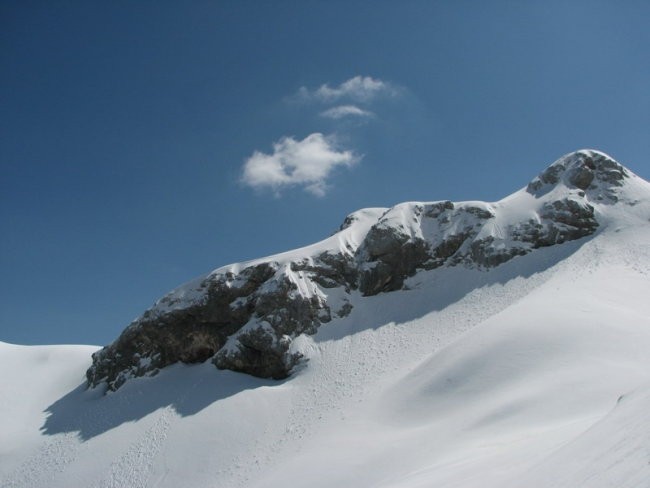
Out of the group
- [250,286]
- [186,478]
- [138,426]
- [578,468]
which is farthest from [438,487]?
[250,286]

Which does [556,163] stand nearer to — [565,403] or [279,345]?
[279,345]

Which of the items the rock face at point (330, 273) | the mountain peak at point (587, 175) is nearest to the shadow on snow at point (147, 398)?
the rock face at point (330, 273)

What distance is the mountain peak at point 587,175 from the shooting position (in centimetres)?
4528

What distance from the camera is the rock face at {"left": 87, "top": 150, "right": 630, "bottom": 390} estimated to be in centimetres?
4106

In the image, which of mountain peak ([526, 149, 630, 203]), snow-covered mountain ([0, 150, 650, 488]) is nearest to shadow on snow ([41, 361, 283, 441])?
snow-covered mountain ([0, 150, 650, 488])

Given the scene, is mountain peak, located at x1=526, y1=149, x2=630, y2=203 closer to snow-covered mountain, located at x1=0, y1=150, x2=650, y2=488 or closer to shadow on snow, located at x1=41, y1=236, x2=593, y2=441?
snow-covered mountain, located at x1=0, y1=150, x2=650, y2=488

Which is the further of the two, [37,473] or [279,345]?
[279,345]

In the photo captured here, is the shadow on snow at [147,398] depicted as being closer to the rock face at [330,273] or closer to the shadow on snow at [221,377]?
the shadow on snow at [221,377]

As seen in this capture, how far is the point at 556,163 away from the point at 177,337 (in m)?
36.7

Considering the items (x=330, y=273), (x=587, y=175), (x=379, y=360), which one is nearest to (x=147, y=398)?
(x=330, y=273)

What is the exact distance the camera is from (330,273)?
145 ft

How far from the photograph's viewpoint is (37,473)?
33188 mm

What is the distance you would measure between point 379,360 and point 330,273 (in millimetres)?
11053

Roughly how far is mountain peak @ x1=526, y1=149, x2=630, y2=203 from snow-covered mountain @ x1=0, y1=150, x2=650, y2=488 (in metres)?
0.15
